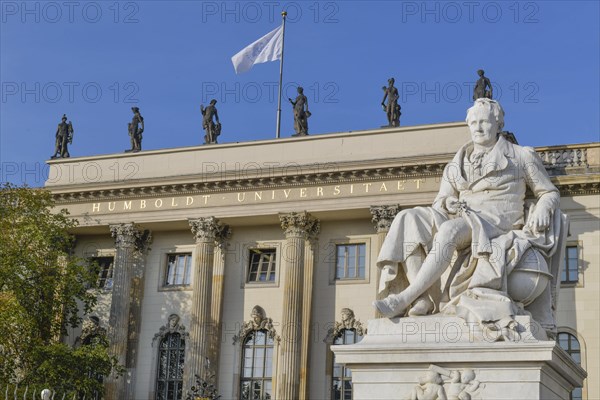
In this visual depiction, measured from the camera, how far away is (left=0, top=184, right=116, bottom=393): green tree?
1309 inches

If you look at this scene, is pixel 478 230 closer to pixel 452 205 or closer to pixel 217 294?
pixel 452 205

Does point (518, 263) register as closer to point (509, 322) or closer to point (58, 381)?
point (509, 322)

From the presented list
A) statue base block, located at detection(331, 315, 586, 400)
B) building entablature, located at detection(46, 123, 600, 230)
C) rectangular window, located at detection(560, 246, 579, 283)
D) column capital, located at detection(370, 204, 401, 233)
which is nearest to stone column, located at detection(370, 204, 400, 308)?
column capital, located at detection(370, 204, 401, 233)

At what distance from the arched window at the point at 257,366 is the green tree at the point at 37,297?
18.1 feet

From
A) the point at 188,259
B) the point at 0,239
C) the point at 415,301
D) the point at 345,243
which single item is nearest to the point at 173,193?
the point at 188,259

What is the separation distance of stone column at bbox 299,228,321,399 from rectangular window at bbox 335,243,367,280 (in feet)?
2.94

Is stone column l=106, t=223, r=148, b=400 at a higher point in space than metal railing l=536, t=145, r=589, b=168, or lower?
lower

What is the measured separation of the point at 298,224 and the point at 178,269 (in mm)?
5429

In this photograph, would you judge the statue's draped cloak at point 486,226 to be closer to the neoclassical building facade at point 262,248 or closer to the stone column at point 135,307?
the neoclassical building facade at point 262,248

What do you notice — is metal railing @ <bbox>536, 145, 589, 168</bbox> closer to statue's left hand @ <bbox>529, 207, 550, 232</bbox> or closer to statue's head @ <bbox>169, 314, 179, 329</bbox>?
statue's head @ <bbox>169, 314, 179, 329</bbox>

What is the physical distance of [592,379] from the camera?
115ft

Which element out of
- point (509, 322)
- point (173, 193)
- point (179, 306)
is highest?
point (173, 193)

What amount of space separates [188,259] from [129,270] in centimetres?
220

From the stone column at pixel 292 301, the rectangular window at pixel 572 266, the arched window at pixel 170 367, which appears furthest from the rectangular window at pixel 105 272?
the rectangular window at pixel 572 266
